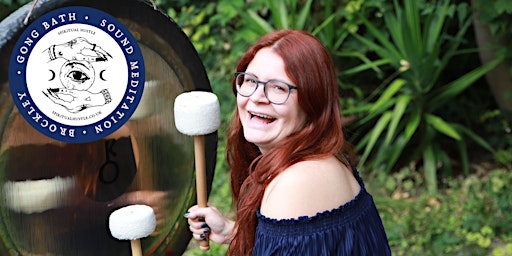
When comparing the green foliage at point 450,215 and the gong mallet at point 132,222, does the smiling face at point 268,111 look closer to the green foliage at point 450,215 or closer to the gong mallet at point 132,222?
the gong mallet at point 132,222

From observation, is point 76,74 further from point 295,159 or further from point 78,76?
point 295,159

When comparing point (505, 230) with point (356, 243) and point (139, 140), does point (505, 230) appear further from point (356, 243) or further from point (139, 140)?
point (139, 140)

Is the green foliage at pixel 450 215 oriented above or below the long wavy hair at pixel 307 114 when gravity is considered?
below

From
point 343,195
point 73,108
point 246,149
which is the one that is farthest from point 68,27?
point 343,195

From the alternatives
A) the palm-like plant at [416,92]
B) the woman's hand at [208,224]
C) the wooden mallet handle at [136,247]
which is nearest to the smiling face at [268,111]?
the woman's hand at [208,224]

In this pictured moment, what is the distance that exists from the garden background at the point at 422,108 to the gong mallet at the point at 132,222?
173cm

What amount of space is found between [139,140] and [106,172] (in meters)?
0.13

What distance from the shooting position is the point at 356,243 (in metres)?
2.02

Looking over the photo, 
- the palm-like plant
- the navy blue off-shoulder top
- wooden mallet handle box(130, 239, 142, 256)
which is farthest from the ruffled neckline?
the palm-like plant

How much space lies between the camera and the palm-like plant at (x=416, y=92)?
4.30 metres

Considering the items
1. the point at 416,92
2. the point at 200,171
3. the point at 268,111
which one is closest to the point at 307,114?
the point at 268,111

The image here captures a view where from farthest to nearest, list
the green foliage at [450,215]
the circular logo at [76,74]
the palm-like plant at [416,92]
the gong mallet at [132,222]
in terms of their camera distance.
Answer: the palm-like plant at [416,92]
the green foliage at [450,215]
the gong mallet at [132,222]
the circular logo at [76,74]

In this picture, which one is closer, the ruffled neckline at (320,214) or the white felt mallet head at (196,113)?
the ruffled neckline at (320,214)

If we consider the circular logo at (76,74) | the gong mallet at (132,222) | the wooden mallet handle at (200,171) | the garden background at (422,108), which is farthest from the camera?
the garden background at (422,108)
